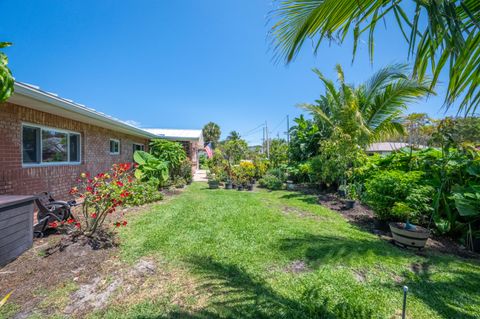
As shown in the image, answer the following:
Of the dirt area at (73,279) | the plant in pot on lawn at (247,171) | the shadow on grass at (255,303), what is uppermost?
the plant in pot on lawn at (247,171)

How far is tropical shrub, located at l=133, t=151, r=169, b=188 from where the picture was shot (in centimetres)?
848

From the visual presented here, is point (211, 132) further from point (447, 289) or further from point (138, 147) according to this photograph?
point (447, 289)

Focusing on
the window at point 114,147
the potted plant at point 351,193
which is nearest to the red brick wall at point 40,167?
the window at point 114,147

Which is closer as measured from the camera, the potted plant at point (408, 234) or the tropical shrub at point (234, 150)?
the potted plant at point (408, 234)

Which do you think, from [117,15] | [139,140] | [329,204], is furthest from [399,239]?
[139,140]

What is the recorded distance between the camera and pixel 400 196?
463 centimetres

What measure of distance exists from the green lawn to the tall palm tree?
3.87 metres

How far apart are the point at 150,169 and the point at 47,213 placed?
15.8 feet

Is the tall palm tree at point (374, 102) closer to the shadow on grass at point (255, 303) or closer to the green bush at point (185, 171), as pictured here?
the shadow on grass at point (255, 303)

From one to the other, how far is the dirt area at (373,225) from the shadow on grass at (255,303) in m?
2.62

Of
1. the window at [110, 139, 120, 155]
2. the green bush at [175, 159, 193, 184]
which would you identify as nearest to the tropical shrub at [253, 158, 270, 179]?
the green bush at [175, 159, 193, 184]

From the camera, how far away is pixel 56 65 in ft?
27.8

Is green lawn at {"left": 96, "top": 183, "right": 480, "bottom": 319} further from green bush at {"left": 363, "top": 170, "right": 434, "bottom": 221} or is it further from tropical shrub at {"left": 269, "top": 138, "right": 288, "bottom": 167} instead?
tropical shrub at {"left": 269, "top": 138, "right": 288, "bottom": 167}

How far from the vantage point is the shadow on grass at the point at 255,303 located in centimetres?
210
